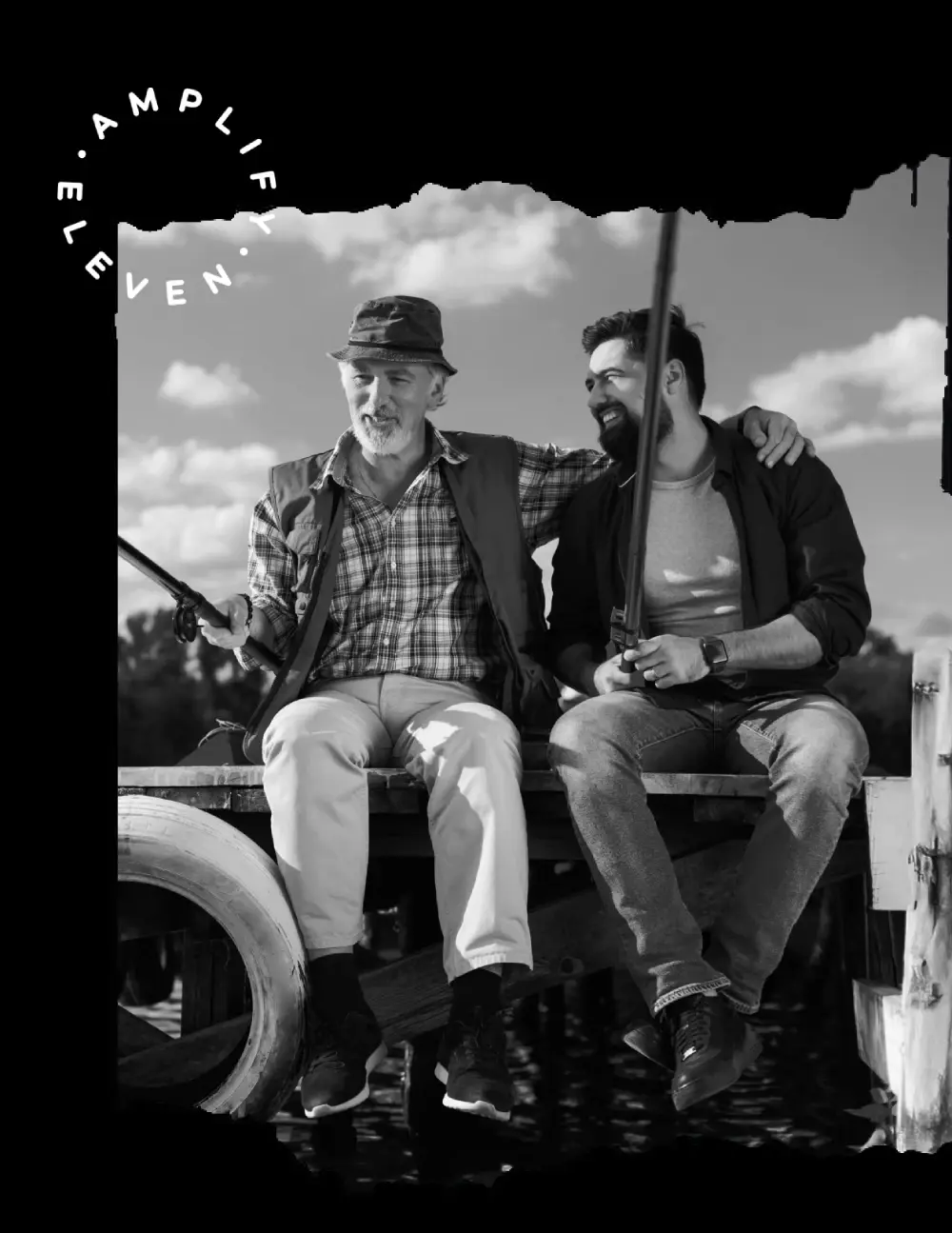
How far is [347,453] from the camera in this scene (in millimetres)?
3318

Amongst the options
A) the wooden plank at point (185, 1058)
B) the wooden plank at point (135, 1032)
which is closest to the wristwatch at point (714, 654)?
the wooden plank at point (185, 1058)

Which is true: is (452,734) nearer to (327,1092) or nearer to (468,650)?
(468,650)

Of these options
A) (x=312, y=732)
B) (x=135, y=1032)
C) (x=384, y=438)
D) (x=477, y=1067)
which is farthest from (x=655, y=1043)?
(x=135, y=1032)

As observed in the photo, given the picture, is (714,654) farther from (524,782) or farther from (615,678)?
(524,782)

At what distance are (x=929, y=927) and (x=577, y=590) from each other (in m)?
1.15

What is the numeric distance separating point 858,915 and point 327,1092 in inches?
79.8

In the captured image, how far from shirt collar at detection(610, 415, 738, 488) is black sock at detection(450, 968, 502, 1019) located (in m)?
1.23

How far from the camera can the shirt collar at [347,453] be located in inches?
128

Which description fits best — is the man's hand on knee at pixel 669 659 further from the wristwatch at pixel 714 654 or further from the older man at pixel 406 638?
the older man at pixel 406 638

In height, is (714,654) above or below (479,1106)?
above

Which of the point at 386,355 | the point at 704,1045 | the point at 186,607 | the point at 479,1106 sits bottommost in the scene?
the point at 479,1106

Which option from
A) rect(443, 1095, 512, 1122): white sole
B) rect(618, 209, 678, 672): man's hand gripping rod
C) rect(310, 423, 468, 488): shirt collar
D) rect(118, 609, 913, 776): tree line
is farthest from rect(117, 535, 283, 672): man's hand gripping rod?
rect(118, 609, 913, 776): tree line

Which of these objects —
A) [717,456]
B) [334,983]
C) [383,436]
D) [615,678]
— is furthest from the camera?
[383,436]

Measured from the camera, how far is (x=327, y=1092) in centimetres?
250
